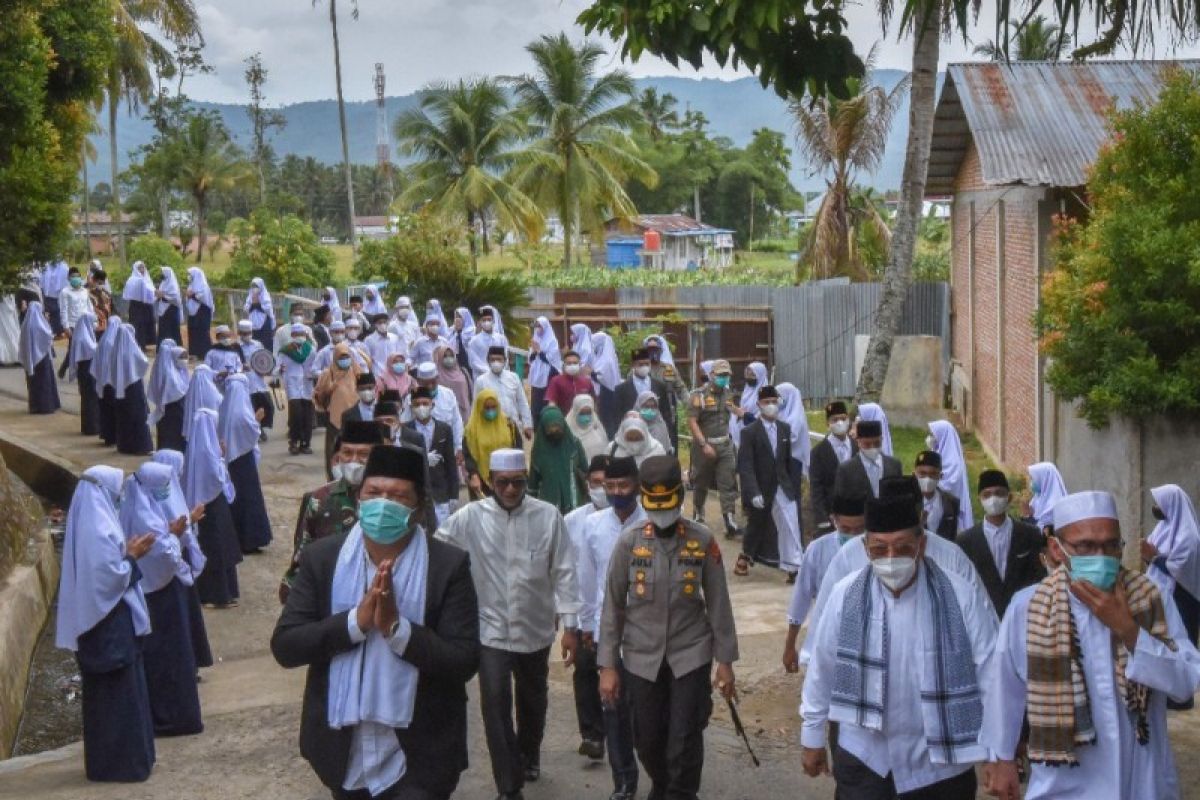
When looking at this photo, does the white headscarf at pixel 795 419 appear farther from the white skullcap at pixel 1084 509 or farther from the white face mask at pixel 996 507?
the white skullcap at pixel 1084 509

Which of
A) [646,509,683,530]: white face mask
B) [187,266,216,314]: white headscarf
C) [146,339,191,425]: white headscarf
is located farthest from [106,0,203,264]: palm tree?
[646,509,683,530]: white face mask

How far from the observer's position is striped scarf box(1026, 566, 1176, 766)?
5156 millimetres

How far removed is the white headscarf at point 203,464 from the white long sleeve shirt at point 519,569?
18.2 feet

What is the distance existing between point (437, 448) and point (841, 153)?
19.1 m

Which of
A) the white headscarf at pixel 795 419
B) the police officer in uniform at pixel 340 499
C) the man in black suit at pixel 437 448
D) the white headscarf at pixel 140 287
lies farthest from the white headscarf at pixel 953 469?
the white headscarf at pixel 140 287

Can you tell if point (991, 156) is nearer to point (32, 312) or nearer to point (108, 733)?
point (108, 733)

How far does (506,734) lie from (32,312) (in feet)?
47.8

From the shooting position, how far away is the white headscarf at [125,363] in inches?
721

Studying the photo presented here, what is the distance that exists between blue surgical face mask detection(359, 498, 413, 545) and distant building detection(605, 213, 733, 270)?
66195 mm

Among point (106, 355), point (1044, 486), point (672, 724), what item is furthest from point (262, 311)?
point (672, 724)

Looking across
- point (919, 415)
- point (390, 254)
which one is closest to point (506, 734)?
point (919, 415)

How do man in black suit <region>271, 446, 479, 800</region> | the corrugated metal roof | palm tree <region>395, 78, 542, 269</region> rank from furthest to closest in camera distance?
1. palm tree <region>395, 78, 542, 269</region>
2. the corrugated metal roof
3. man in black suit <region>271, 446, 479, 800</region>

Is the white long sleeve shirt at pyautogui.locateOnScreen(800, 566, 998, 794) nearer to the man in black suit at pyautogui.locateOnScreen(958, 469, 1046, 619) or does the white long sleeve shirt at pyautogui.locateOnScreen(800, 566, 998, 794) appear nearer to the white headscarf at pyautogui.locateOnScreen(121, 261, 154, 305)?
the man in black suit at pyautogui.locateOnScreen(958, 469, 1046, 619)

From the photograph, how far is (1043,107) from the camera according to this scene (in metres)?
17.6
